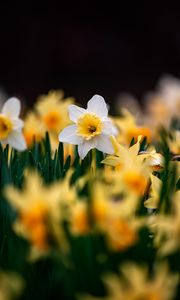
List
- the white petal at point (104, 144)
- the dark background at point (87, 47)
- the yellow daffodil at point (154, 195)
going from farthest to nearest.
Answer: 1. the dark background at point (87, 47)
2. the white petal at point (104, 144)
3. the yellow daffodil at point (154, 195)

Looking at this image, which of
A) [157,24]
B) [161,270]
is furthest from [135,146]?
[157,24]

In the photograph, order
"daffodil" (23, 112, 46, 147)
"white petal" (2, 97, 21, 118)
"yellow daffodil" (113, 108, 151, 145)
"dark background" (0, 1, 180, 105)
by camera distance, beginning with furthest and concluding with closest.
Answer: "dark background" (0, 1, 180, 105)
"daffodil" (23, 112, 46, 147)
"yellow daffodil" (113, 108, 151, 145)
"white petal" (2, 97, 21, 118)

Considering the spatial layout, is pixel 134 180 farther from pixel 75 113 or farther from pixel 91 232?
pixel 75 113

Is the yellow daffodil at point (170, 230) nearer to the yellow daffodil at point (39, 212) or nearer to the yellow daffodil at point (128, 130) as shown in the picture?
the yellow daffodil at point (39, 212)

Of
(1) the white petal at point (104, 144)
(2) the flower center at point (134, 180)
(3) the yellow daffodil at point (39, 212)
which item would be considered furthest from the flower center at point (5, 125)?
(3) the yellow daffodil at point (39, 212)

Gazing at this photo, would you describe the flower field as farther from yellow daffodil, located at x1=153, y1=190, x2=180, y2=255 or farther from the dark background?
the dark background

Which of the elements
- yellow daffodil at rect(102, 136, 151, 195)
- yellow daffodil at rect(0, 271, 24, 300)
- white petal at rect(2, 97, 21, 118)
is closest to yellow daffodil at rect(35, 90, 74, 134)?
white petal at rect(2, 97, 21, 118)

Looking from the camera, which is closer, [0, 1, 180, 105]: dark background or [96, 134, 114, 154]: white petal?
[96, 134, 114, 154]: white petal

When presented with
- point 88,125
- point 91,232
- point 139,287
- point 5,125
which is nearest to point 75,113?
point 88,125
